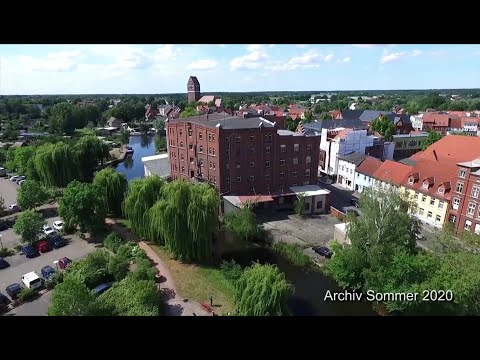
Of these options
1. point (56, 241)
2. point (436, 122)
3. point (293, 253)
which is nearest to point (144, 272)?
point (56, 241)

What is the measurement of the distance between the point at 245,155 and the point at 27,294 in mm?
19211

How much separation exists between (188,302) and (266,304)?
211 inches

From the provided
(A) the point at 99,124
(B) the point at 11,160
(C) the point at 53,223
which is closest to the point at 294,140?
(C) the point at 53,223

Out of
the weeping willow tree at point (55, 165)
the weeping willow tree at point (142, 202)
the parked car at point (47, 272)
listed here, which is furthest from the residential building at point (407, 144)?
the parked car at point (47, 272)

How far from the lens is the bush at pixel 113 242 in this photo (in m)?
22.6

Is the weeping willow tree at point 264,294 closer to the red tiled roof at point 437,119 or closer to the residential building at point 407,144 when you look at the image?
the residential building at point 407,144

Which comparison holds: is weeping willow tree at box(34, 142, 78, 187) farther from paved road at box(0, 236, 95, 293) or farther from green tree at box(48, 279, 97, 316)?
green tree at box(48, 279, 97, 316)

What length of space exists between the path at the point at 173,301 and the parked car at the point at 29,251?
8.22 meters

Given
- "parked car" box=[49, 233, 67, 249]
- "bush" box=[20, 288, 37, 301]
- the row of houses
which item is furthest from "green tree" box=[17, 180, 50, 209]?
the row of houses

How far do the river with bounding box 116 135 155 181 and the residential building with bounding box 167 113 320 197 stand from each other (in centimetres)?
1625

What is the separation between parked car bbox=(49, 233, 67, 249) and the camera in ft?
76.5

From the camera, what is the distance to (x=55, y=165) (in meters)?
36.3
